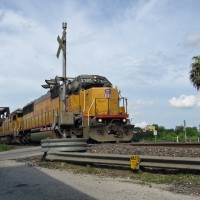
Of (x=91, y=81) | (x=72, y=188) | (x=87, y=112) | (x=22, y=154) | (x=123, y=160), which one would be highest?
(x=91, y=81)

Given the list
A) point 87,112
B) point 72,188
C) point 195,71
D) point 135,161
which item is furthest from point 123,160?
point 195,71

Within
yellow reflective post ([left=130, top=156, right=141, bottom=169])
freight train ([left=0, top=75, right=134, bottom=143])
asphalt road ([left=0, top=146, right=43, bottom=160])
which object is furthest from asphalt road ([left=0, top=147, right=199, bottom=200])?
freight train ([left=0, top=75, right=134, bottom=143])

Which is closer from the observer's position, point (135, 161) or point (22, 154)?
point (135, 161)

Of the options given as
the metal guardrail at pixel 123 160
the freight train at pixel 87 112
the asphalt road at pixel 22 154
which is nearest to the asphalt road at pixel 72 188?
the metal guardrail at pixel 123 160

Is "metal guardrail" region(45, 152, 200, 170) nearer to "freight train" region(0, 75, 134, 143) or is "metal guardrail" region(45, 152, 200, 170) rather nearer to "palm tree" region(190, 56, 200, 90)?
"freight train" region(0, 75, 134, 143)

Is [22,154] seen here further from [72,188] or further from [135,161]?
[72,188]

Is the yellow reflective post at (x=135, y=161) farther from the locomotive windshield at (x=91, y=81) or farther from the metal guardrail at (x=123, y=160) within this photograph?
the locomotive windshield at (x=91, y=81)

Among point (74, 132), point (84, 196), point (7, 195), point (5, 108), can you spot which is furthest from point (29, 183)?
point (5, 108)

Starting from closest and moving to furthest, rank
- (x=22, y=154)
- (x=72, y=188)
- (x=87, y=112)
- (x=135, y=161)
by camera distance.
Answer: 1. (x=72, y=188)
2. (x=135, y=161)
3. (x=22, y=154)
4. (x=87, y=112)

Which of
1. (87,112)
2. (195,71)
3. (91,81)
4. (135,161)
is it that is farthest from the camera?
(195,71)

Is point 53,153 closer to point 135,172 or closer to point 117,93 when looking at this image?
point 135,172

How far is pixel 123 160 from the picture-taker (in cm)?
838

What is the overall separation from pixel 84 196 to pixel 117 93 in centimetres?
1326

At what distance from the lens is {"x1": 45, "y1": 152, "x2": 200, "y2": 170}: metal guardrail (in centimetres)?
713
